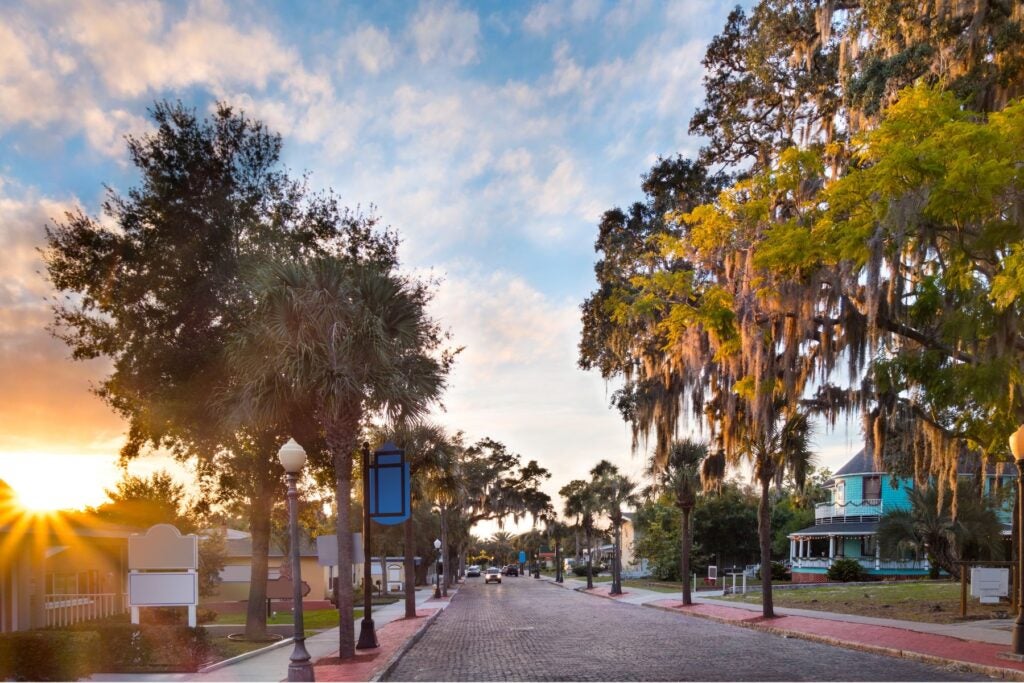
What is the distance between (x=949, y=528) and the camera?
1642 inches

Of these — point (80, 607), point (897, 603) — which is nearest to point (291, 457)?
point (80, 607)

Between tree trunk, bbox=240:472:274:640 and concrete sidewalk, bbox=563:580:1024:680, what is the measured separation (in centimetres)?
1327

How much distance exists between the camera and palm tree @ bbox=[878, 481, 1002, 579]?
41688 millimetres

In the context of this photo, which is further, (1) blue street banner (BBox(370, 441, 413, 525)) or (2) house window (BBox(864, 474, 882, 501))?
(2) house window (BBox(864, 474, 882, 501))

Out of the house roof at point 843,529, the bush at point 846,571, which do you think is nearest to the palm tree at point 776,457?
the bush at point 846,571

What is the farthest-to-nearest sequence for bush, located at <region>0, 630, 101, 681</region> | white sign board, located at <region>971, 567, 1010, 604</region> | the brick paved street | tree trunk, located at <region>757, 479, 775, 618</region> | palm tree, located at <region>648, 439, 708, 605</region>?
palm tree, located at <region>648, 439, 708, 605</region>, tree trunk, located at <region>757, 479, 775, 618</region>, white sign board, located at <region>971, 567, 1010, 604</region>, the brick paved street, bush, located at <region>0, 630, 101, 681</region>

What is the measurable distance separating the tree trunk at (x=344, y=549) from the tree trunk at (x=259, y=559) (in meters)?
5.94

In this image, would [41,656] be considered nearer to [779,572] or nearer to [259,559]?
[259,559]

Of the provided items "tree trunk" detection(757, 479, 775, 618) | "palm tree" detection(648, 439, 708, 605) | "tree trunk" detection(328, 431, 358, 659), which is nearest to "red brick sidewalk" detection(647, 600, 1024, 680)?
"tree trunk" detection(757, 479, 775, 618)

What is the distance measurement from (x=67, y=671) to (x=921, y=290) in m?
16.9

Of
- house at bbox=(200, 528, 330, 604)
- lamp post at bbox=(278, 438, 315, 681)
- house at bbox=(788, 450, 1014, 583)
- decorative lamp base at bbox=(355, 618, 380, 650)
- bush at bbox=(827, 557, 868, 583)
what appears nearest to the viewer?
lamp post at bbox=(278, 438, 315, 681)

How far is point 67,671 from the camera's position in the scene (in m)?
14.7

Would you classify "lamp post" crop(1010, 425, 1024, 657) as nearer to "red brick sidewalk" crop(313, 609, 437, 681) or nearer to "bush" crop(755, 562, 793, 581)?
"red brick sidewalk" crop(313, 609, 437, 681)

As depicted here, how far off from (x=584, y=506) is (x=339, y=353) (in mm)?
51129
